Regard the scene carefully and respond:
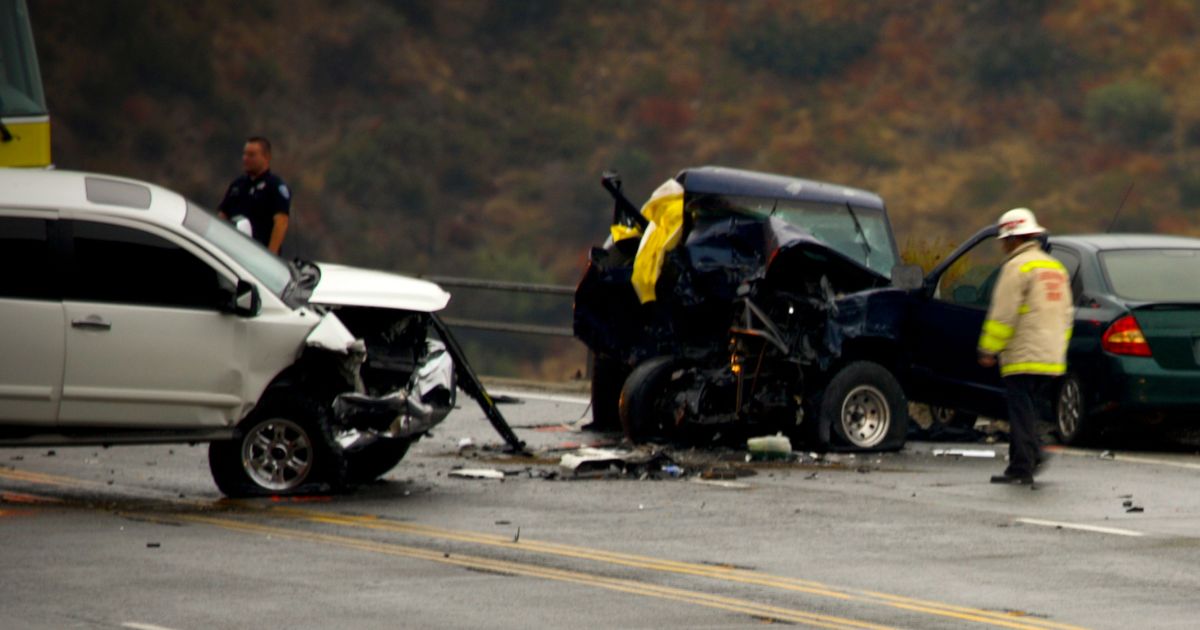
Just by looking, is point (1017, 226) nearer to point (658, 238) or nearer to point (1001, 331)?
point (1001, 331)

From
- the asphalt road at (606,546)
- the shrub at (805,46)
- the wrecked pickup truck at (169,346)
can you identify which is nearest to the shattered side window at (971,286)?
the asphalt road at (606,546)

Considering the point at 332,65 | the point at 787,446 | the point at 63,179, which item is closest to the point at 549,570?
the point at 63,179

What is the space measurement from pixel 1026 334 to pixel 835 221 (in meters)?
2.80

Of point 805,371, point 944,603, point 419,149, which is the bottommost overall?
point 944,603

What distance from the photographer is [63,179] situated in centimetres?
1241

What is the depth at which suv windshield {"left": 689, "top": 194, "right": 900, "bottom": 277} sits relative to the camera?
52.4ft

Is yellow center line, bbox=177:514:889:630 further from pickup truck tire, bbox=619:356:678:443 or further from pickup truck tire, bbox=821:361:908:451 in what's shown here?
pickup truck tire, bbox=821:361:908:451

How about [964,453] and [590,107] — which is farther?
[590,107]

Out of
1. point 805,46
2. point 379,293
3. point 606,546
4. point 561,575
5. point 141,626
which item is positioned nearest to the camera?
point 141,626

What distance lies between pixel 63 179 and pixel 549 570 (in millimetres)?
4209

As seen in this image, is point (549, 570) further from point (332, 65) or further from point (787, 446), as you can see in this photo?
point (332, 65)

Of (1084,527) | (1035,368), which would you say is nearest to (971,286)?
(1035,368)

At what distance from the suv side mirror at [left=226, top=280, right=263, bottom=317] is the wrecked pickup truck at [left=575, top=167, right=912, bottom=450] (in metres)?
3.96

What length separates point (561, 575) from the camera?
9.71 m
